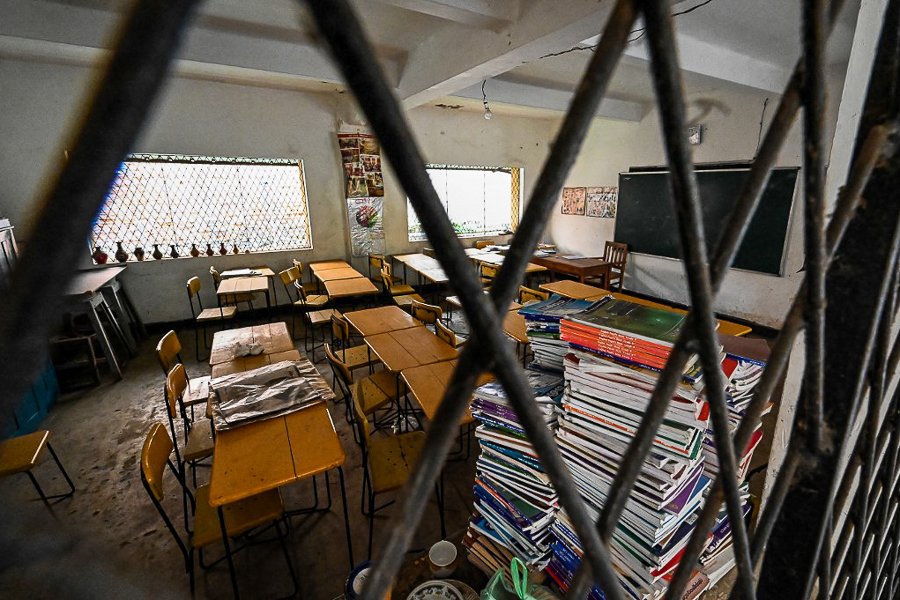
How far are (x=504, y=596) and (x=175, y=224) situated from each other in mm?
5500

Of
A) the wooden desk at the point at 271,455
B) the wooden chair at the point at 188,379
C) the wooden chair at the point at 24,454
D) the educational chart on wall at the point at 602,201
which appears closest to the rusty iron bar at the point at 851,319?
the wooden desk at the point at 271,455

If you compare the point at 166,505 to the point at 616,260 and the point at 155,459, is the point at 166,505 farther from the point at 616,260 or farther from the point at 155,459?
the point at 616,260

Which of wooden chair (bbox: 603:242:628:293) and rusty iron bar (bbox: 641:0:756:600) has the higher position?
rusty iron bar (bbox: 641:0:756:600)

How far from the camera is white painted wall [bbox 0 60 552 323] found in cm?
403

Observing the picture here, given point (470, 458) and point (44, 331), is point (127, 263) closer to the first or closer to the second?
point (470, 458)

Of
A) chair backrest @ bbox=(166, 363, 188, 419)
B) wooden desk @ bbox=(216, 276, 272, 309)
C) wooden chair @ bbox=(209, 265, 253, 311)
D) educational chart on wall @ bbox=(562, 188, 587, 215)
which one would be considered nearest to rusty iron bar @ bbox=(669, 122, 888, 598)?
chair backrest @ bbox=(166, 363, 188, 419)

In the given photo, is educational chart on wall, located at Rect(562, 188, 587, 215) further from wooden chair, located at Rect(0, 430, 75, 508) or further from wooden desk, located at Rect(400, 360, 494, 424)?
wooden chair, located at Rect(0, 430, 75, 508)

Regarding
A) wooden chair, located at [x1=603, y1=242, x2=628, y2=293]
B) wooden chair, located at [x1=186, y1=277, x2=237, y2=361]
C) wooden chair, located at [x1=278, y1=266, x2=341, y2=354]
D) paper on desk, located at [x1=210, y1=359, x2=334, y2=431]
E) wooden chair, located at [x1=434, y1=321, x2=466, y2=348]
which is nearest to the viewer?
paper on desk, located at [x1=210, y1=359, x2=334, y2=431]

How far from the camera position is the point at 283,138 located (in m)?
5.22

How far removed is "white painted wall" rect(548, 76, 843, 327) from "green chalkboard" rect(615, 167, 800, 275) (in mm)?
122

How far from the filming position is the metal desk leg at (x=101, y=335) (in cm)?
372

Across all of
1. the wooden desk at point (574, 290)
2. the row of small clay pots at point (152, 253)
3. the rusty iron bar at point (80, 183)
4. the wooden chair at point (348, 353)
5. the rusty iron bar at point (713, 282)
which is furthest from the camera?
the row of small clay pots at point (152, 253)

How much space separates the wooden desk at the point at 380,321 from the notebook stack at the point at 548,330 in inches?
68.3

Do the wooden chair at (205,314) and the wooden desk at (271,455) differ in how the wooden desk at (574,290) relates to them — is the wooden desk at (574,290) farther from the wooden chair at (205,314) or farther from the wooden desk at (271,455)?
the wooden chair at (205,314)
